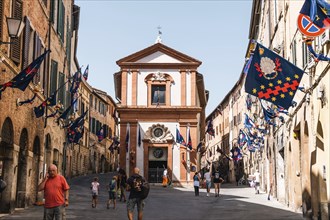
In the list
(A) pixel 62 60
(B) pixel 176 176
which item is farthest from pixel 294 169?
(B) pixel 176 176

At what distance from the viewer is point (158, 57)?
146ft

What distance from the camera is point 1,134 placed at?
52.1 feet

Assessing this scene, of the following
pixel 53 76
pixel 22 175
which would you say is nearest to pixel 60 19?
pixel 53 76

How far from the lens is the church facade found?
4250 centimetres

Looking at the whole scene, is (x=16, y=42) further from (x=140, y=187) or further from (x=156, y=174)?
(x=156, y=174)

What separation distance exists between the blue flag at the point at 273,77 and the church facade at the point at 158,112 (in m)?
28.7

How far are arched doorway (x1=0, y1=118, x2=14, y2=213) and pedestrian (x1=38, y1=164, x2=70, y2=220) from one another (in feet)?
19.1

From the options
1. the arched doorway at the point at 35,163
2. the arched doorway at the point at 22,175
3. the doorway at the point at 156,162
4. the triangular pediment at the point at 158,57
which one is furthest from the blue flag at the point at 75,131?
the triangular pediment at the point at 158,57

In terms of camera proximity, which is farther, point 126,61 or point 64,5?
point 126,61

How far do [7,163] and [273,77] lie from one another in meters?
9.07

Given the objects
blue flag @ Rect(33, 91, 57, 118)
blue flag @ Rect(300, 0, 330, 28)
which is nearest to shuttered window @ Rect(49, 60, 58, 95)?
blue flag @ Rect(33, 91, 57, 118)

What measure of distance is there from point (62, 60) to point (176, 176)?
681 inches

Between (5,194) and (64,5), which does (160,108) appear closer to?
(64,5)

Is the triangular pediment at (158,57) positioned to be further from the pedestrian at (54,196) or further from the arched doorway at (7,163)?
the pedestrian at (54,196)
